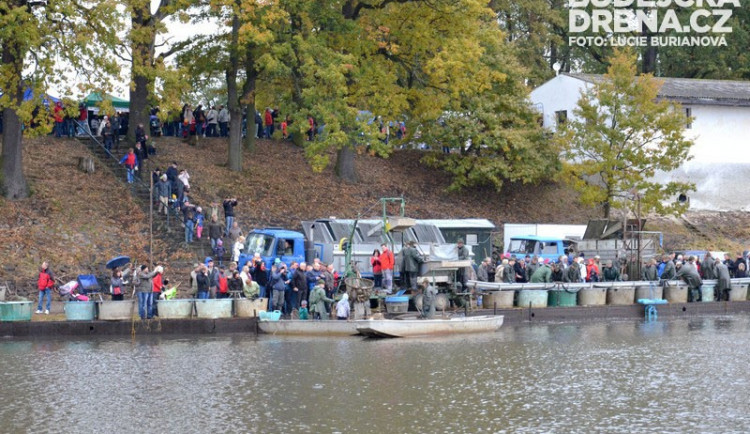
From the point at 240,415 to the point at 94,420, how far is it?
2666 millimetres

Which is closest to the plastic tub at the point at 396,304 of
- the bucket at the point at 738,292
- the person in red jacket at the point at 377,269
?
the person in red jacket at the point at 377,269

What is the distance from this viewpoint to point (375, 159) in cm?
5731

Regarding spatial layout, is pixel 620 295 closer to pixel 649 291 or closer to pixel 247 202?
pixel 649 291

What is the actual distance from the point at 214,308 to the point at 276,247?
5609 millimetres

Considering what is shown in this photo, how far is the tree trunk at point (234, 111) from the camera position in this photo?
49.0 meters

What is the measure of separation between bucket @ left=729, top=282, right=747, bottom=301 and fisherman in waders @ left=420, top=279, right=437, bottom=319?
13115 mm

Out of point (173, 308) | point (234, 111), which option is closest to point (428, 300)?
point (173, 308)

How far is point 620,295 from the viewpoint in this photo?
132 ft

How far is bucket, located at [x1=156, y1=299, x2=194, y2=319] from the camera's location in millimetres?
33438

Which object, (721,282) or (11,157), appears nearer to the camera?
(721,282)

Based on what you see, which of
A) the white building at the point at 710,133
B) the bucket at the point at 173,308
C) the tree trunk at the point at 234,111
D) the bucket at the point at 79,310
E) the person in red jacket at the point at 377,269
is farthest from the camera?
the white building at the point at 710,133

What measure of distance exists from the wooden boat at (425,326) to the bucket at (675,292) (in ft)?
29.2

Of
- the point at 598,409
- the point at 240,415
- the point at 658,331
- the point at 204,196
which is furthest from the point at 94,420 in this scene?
the point at 204,196

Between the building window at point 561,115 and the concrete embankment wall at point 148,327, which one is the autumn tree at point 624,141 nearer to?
the building window at point 561,115
